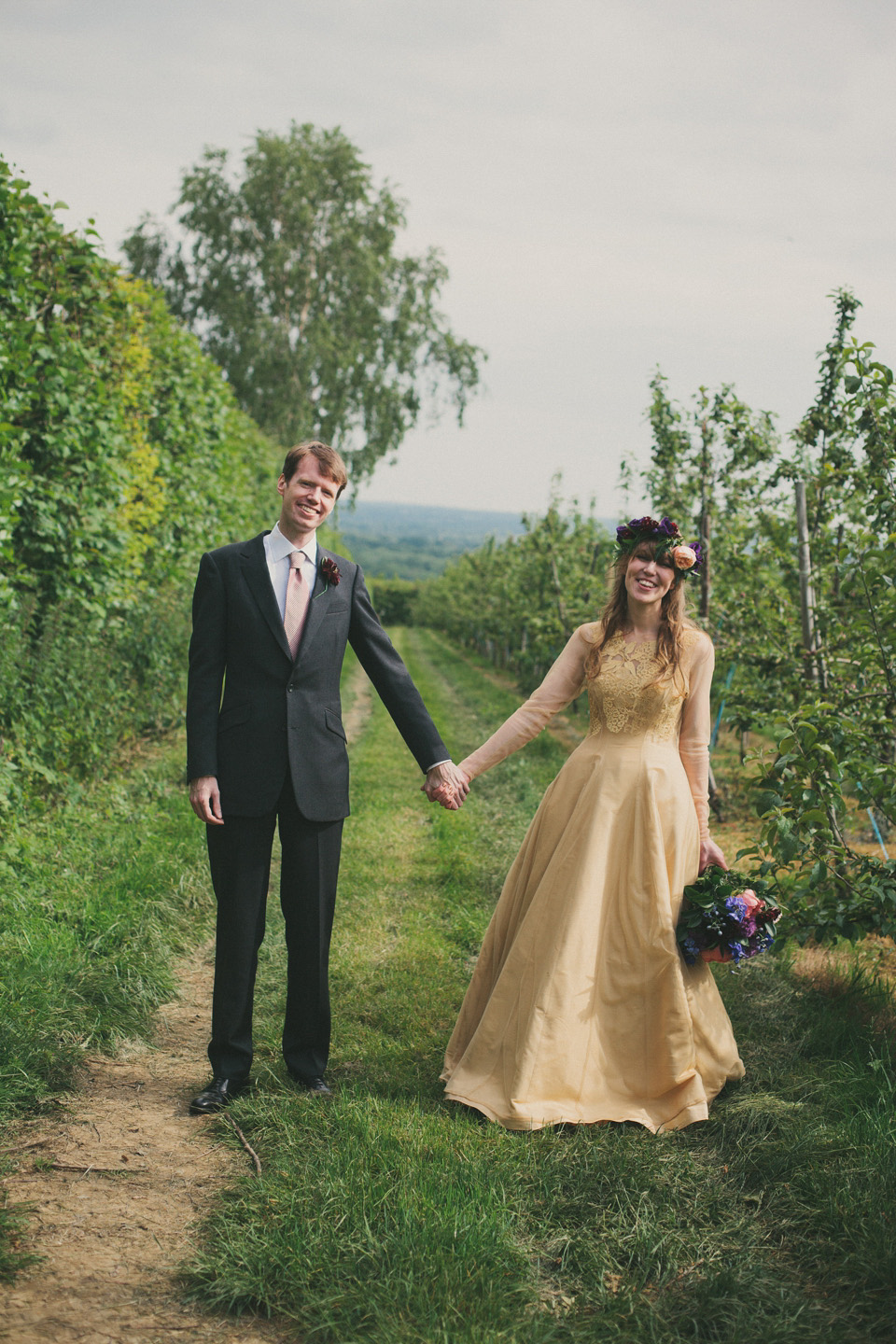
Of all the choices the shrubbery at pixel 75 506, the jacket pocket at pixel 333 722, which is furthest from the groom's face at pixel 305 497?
the shrubbery at pixel 75 506

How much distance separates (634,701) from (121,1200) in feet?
7.26

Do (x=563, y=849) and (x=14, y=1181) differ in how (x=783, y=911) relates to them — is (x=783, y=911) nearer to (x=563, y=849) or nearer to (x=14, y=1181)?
(x=563, y=849)

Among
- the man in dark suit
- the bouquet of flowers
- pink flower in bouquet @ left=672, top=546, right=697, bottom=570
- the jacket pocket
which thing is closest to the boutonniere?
the man in dark suit

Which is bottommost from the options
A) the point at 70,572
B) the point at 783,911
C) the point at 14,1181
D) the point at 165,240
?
the point at 14,1181

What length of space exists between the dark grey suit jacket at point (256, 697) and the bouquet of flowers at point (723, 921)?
4.07ft

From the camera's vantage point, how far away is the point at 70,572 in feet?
19.8

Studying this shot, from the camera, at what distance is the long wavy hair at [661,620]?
135 inches

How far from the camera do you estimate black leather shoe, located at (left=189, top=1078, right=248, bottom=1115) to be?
313 centimetres

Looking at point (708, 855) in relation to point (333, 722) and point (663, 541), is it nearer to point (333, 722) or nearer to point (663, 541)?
point (663, 541)

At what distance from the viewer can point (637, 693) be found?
3402 millimetres

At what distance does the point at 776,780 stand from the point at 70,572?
4.46 meters

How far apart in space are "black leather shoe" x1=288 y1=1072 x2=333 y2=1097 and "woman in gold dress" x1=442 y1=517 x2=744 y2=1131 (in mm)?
419

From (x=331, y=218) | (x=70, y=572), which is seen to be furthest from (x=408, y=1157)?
(x=331, y=218)

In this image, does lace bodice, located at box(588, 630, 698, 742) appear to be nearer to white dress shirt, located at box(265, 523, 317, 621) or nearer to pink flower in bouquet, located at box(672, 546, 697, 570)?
pink flower in bouquet, located at box(672, 546, 697, 570)
